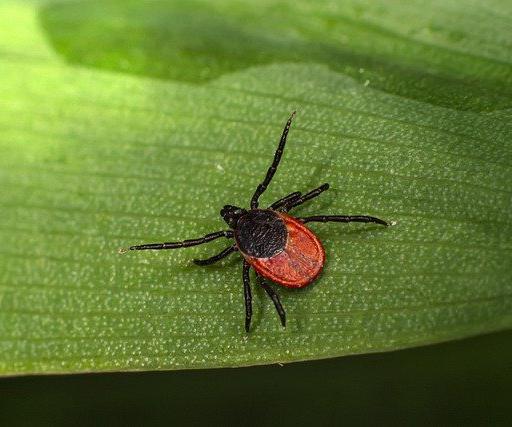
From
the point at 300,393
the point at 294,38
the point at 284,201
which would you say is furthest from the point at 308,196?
the point at 300,393

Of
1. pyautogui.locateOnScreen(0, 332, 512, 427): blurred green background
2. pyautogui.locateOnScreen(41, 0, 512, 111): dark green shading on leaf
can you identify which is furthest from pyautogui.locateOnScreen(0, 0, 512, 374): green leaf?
pyautogui.locateOnScreen(0, 332, 512, 427): blurred green background

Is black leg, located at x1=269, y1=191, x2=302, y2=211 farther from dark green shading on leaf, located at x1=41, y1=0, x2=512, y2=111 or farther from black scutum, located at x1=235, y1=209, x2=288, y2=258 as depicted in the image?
dark green shading on leaf, located at x1=41, y1=0, x2=512, y2=111

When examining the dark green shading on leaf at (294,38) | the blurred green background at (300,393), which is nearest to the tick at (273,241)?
the dark green shading on leaf at (294,38)

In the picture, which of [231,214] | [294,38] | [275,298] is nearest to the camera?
[275,298]

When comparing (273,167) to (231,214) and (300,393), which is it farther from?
(300,393)

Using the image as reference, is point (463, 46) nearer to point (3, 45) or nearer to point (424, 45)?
point (424, 45)

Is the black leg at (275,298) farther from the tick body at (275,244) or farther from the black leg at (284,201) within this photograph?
the black leg at (284,201)
